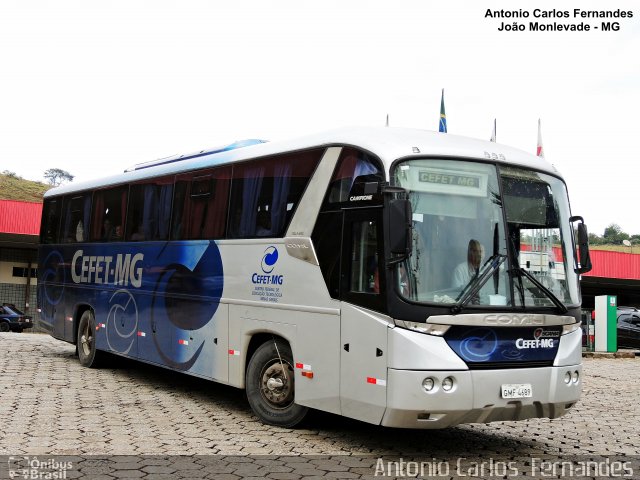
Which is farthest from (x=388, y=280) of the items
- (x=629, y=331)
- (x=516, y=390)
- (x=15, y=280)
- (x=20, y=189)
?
(x=20, y=189)

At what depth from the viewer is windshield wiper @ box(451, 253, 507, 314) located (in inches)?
281

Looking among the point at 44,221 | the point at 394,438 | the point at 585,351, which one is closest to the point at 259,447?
the point at 394,438

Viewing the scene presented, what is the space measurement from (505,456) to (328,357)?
201 centimetres

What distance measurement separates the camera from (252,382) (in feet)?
30.4

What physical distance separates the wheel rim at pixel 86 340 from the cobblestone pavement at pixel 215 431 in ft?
5.25

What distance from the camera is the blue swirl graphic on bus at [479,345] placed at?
719 cm

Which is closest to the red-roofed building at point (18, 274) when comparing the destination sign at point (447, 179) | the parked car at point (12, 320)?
the parked car at point (12, 320)

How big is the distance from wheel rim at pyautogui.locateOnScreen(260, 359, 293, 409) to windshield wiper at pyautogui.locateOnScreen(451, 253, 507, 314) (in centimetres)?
243

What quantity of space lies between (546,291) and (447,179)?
145 cm

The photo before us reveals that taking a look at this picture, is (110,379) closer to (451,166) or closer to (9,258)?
(451,166)

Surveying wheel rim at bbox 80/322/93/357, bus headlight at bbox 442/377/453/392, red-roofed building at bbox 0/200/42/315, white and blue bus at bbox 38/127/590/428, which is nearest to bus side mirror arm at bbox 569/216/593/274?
white and blue bus at bbox 38/127/590/428

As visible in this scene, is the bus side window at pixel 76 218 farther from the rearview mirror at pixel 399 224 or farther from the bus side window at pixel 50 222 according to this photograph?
the rearview mirror at pixel 399 224

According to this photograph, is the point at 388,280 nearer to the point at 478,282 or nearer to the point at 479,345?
the point at 478,282

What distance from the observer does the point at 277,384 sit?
29.2 ft
